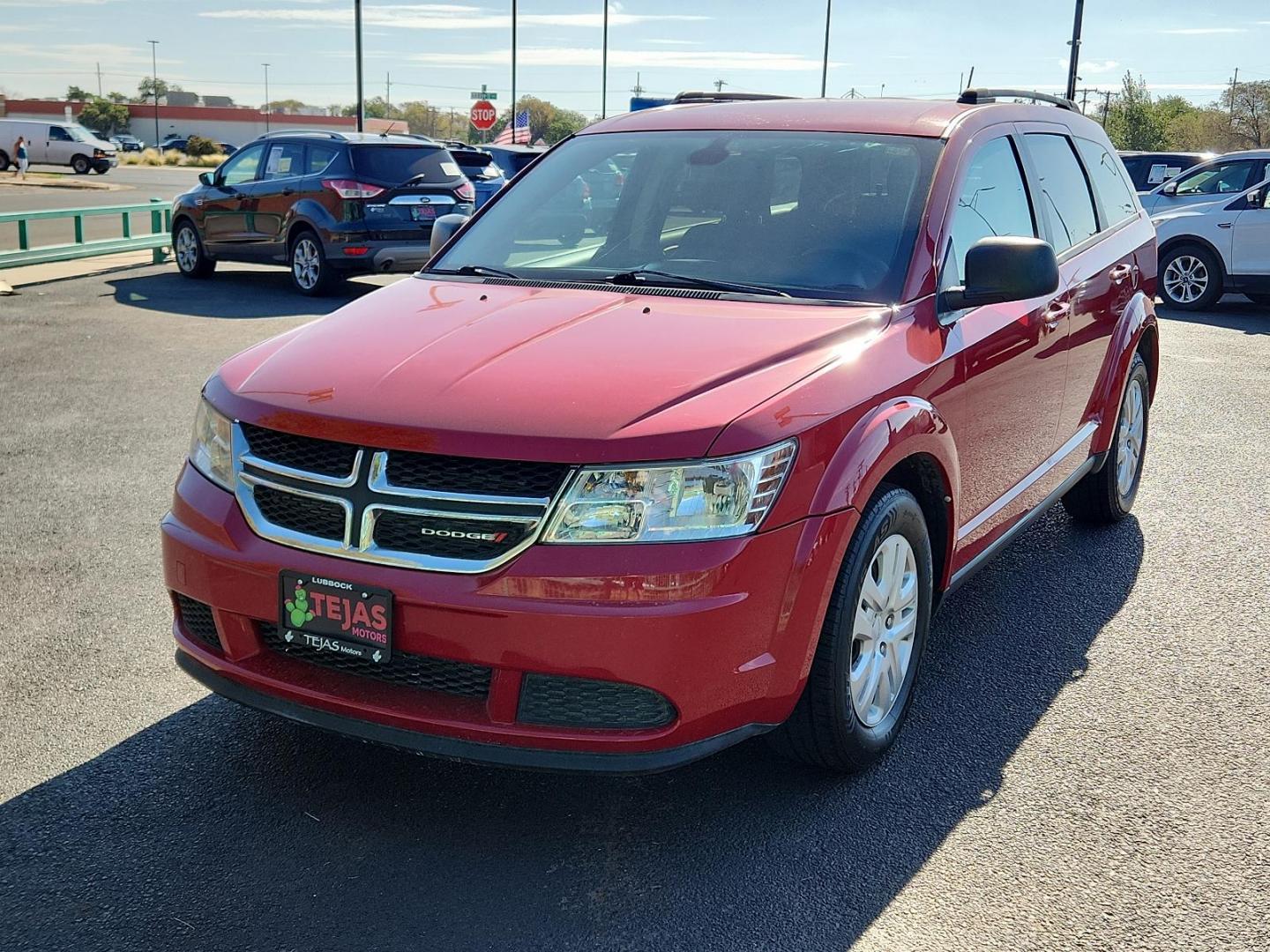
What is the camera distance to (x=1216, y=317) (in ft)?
47.3

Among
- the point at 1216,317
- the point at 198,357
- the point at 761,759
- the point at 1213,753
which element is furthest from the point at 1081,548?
the point at 1216,317

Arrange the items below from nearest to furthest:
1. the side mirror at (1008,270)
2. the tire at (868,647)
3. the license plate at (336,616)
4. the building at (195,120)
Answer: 1. the license plate at (336,616)
2. the tire at (868,647)
3. the side mirror at (1008,270)
4. the building at (195,120)

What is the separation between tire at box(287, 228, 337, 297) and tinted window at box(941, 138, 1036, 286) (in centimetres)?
1057

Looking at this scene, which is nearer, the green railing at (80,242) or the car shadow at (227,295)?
the car shadow at (227,295)

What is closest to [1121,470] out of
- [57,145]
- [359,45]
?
[359,45]

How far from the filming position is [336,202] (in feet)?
45.8

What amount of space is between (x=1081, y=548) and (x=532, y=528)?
11.9ft

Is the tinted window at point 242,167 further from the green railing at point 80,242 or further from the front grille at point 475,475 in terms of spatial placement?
the front grille at point 475,475

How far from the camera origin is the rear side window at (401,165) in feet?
46.1

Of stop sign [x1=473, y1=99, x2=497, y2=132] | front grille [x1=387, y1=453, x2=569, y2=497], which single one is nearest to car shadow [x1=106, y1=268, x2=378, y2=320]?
front grille [x1=387, y1=453, x2=569, y2=497]

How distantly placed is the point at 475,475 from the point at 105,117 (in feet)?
404

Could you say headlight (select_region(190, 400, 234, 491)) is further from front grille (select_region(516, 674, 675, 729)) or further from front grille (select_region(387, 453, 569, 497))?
front grille (select_region(516, 674, 675, 729))

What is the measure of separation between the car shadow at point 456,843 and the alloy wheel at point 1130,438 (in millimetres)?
2217

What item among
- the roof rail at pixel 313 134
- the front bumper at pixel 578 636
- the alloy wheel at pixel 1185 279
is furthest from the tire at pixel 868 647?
the alloy wheel at pixel 1185 279
